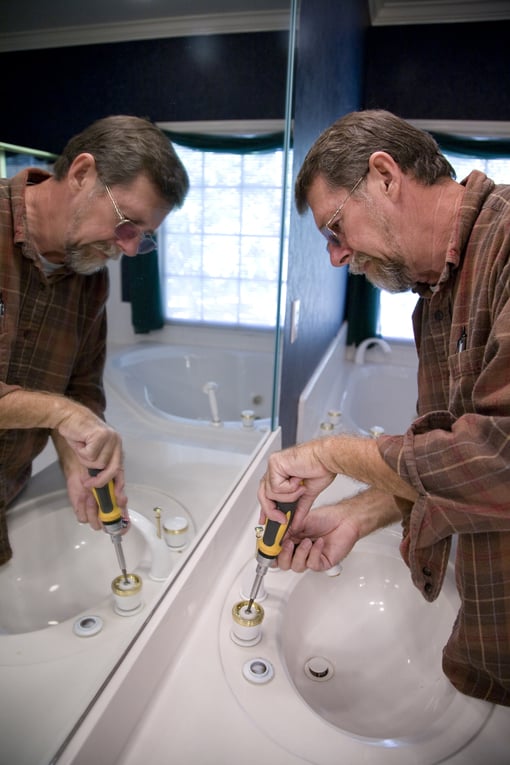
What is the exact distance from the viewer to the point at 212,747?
66 centimetres

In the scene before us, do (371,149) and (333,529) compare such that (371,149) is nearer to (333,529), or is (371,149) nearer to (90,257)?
(90,257)

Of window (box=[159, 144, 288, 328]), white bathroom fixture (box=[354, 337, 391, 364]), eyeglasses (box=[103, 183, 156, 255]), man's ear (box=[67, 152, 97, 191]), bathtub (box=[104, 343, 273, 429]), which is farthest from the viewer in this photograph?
white bathroom fixture (box=[354, 337, 391, 364])

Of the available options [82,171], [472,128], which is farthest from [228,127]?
[472,128]

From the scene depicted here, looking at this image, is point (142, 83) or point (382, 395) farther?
point (382, 395)

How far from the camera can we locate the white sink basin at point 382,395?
263 cm

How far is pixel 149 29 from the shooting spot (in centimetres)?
77

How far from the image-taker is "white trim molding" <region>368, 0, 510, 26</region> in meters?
2.55

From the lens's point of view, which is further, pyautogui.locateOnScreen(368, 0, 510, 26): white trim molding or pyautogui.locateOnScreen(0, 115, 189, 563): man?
pyautogui.locateOnScreen(368, 0, 510, 26): white trim molding

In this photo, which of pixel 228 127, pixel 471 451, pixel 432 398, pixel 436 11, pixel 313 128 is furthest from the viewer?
pixel 436 11

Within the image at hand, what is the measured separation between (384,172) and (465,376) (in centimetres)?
35

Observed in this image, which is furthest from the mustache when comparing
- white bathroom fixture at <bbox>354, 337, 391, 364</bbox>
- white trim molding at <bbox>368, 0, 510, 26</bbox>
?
white trim molding at <bbox>368, 0, 510, 26</bbox>

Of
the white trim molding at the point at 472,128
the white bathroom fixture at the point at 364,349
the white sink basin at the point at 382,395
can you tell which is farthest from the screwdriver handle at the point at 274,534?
the white trim molding at the point at 472,128

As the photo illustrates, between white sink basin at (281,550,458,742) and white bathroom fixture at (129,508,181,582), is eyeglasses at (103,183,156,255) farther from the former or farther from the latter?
white sink basin at (281,550,458,742)

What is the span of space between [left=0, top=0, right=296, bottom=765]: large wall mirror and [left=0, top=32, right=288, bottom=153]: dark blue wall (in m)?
0.01
